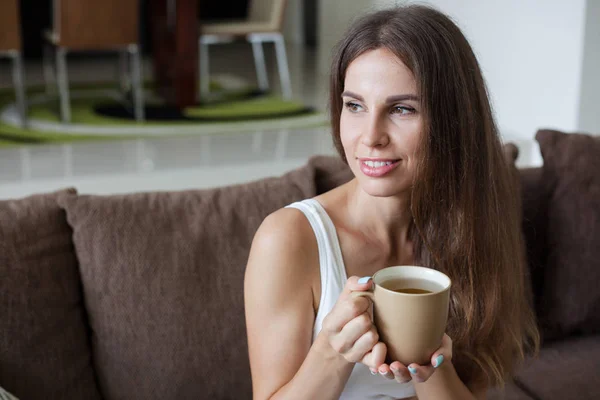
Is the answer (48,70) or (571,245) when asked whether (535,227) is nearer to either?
(571,245)

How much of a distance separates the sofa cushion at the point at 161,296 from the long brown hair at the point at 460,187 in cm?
36

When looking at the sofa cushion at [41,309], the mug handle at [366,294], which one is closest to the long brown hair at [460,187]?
the mug handle at [366,294]

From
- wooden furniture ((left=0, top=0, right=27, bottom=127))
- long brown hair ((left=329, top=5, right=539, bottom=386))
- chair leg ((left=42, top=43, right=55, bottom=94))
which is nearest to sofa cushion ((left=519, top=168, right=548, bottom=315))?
long brown hair ((left=329, top=5, right=539, bottom=386))

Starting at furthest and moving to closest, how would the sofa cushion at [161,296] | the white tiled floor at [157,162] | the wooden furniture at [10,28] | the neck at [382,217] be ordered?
the wooden furniture at [10,28] → the white tiled floor at [157,162] → the sofa cushion at [161,296] → the neck at [382,217]

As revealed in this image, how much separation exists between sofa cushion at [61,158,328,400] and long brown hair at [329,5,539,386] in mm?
360

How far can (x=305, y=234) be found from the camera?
1.28 m

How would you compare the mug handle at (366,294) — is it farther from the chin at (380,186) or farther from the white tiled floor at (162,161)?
the white tiled floor at (162,161)

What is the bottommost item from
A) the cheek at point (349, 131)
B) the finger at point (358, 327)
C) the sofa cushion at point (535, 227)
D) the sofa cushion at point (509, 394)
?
the sofa cushion at point (509, 394)

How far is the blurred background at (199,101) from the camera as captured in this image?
3627mm

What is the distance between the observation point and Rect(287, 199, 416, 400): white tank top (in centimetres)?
126

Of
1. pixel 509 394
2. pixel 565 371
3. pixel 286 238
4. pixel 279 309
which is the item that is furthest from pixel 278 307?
pixel 565 371

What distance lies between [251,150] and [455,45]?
2875 millimetres

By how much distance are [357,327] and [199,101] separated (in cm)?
433

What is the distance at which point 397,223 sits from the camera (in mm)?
1406
